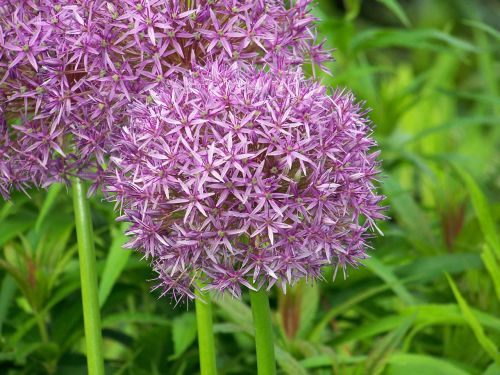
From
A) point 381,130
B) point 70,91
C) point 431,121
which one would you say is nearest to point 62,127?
point 70,91

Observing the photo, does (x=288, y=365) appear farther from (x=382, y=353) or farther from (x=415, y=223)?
(x=415, y=223)

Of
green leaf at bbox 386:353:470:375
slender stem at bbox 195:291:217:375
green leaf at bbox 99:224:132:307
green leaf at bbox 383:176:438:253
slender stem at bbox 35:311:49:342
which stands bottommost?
green leaf at bbox 386:353:470:375

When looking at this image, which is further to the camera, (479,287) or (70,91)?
(479,287)

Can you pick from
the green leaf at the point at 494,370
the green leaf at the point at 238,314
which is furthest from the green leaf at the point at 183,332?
the green leaf at the point at 494,370

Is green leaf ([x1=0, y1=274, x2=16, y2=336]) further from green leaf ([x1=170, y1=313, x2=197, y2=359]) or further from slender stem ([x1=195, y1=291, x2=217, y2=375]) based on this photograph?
slender stem ([x1=195, y1=291, x2=217, y2=375])

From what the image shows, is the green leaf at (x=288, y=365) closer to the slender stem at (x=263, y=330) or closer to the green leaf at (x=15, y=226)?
the slender stem at (x=263, y=330)

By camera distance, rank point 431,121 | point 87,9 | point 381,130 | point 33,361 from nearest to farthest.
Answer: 1. point 87,9
2. point 33,361
3. point 381,130
4. point 431,121

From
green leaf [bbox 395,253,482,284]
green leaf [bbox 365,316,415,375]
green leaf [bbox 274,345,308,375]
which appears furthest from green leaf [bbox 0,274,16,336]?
green leaf [bbox 395,253,482,284]

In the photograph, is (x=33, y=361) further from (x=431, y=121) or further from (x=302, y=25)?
(x=431, y=121)

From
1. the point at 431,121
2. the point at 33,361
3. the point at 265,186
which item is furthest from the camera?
the point at 431,121
